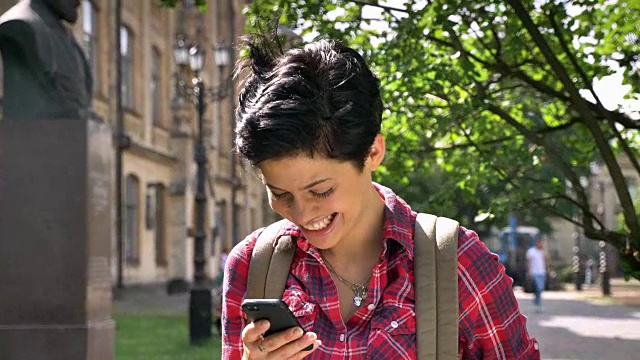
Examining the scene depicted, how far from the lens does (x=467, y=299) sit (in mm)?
2318

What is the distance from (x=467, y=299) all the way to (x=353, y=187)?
1.12ft

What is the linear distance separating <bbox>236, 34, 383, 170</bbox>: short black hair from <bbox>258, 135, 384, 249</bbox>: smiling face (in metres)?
0.03

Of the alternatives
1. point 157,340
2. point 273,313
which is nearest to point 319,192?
point 273,313

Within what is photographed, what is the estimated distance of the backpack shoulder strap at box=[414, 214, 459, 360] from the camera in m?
2.27

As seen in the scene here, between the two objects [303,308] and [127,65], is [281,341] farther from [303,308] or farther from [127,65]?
[127,65]

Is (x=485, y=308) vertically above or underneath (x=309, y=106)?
underneath

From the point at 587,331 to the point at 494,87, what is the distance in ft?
37.9

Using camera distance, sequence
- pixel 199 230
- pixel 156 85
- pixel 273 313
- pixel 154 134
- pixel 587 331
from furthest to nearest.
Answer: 1. pixel 156 85
2. pixel 154 134
3. pixel 587 331
4. pixel 199 230
5. pixel 273 313

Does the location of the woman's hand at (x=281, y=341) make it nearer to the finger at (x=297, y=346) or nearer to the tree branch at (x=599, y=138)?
the finger at (x=297, y=346)

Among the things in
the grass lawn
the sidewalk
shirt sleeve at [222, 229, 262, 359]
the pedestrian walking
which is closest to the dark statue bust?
the grass lawn

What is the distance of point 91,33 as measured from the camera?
2989 cm

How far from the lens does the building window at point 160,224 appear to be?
119 feet

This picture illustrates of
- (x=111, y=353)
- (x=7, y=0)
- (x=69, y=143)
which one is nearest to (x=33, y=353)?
(x=111, y=353)

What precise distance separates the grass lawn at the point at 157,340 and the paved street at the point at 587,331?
4.78 meters
